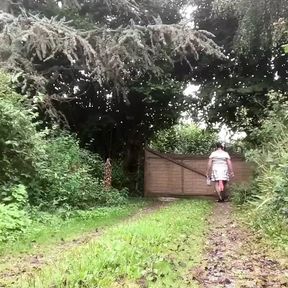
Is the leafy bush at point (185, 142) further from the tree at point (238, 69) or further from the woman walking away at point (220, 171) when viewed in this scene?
the woman walking away at point (220, 171)

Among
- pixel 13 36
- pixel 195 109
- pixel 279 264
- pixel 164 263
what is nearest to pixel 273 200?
pixel 279 264

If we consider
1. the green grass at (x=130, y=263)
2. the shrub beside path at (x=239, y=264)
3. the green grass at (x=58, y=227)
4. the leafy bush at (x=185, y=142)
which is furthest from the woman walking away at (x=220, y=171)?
the leafy bush at (x=185, y=142)

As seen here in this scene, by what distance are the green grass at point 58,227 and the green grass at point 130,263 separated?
124 centimetres

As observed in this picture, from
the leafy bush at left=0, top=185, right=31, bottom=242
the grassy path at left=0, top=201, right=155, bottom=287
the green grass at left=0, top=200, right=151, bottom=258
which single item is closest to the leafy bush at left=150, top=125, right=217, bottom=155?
the green grass at left=0, top=200, right=151, bottom=258

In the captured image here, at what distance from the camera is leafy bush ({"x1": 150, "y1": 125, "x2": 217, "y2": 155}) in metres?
25.0

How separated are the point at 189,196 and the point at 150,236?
11596 mm

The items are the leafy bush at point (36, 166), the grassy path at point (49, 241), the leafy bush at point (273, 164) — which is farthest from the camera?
the leafy bush at point (36, 166)

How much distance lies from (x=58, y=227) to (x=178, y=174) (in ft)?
32.1

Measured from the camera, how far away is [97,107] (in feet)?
66.9

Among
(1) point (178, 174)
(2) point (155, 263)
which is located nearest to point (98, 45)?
(1) point (178, 174)

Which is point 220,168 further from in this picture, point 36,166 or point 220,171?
point 36,166

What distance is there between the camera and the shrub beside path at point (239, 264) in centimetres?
497

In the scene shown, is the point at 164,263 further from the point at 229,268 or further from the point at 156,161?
the point at 156,161

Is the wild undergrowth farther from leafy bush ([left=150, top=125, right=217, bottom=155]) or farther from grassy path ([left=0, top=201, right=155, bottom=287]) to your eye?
leafy bush ([left=150, top=125, right=217, bottom=155])
